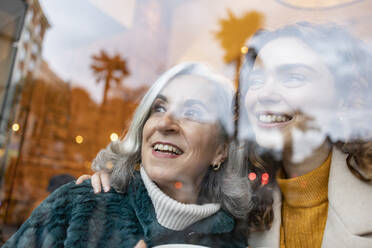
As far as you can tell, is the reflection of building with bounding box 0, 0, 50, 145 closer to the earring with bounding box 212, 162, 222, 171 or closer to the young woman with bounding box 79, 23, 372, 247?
the young woman with bounding box 79, 23, 372, 247

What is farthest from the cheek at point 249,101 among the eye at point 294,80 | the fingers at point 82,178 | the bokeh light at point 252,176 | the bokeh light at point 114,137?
the fingers at point 82,178

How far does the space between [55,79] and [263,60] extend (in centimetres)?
102

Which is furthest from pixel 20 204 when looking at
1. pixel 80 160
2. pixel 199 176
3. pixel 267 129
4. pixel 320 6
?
pixel 320 6

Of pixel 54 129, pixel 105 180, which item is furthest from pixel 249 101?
pixel 54 129

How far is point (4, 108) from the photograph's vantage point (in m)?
1.21

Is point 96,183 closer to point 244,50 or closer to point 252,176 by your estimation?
point 252,176

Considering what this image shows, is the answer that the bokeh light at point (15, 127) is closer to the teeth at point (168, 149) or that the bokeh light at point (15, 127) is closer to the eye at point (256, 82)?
the teeth at point (168, 149)

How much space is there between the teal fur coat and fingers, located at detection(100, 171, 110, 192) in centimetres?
2

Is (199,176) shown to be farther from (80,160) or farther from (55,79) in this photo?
(55,79)

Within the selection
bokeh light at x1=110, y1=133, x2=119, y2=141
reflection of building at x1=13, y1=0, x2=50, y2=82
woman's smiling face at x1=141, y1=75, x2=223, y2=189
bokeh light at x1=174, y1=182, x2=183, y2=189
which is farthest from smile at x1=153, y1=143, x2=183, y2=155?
reflection of building at x1=13, y1=0, x2=50, y2=82

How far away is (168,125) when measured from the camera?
976mm

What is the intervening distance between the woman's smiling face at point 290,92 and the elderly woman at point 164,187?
0.49 ft

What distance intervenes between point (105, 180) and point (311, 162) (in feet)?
2.50

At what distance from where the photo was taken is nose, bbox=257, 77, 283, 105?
1047 mm
